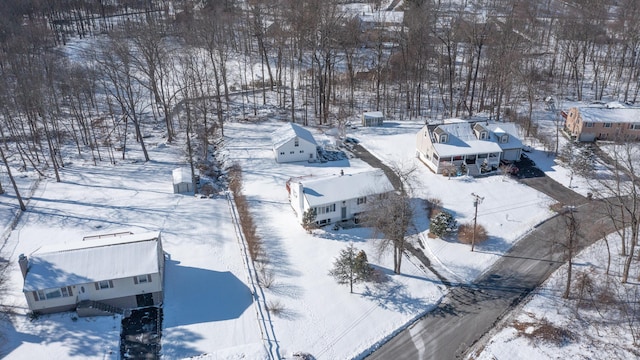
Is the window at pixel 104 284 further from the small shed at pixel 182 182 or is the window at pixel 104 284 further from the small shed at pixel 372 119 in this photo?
the small shed at pixel 372 119

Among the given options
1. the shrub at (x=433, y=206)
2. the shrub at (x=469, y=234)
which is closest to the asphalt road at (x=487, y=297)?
the shrub at (x=469, y=234)

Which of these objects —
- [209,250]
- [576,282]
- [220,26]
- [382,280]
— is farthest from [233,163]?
[220,26]

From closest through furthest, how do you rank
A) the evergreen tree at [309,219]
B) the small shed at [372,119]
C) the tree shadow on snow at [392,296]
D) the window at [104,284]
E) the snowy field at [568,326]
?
1. the snowy field at [568,326]
2. the window at [104,284]
3. the tree shadow on snow at [392,296]
4. the evergreen tree at [309,219]
5. the small shed at [372,119]

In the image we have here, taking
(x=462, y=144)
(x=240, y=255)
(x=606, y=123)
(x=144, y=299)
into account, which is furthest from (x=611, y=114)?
(x=144, y=299)

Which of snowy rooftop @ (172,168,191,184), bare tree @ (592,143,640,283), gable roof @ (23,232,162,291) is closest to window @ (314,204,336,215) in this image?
gable roof @ (23,232,162,291)

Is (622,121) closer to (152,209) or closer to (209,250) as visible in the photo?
(209,250)

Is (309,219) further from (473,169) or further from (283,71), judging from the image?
(283,71)
